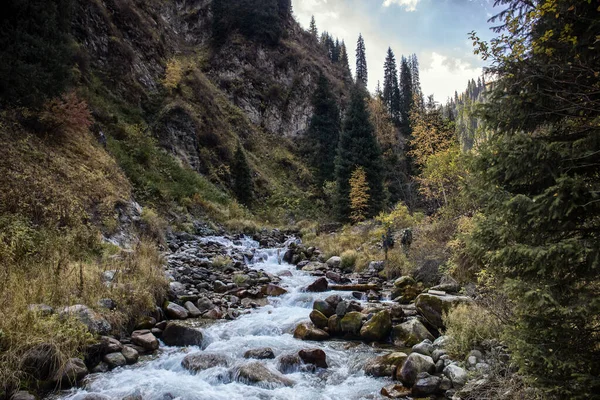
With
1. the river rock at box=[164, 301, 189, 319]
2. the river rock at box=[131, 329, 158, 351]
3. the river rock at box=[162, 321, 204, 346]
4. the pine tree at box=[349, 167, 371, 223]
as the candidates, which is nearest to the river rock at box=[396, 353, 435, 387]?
the river rock at box=[162, 321, 204, 346]

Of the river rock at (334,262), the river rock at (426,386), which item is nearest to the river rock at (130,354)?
the river rock at (426,386)

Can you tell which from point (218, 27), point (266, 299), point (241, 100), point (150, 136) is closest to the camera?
point (266, 299)

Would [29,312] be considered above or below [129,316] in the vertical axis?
above

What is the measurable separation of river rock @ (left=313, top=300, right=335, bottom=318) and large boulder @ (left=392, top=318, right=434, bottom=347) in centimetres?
178

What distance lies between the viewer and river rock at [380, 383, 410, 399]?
564 cm

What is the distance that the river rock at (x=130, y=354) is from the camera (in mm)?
6477

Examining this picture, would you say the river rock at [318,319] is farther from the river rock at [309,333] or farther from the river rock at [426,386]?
the river rock at [426,386]

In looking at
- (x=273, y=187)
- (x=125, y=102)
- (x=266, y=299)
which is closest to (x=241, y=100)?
(x=273, y=187)

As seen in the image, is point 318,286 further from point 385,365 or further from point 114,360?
point 114,360

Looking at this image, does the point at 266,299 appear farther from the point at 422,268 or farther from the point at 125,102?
the point at 125,102

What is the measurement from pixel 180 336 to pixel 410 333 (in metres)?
4.98

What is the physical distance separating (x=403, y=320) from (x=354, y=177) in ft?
62.5

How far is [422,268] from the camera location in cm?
1177

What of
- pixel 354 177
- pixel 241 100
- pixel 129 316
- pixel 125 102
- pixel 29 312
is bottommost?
pixel 129 316
